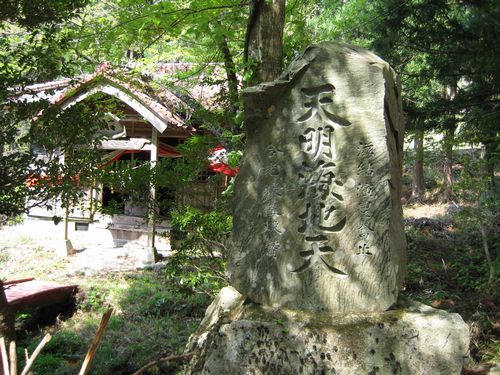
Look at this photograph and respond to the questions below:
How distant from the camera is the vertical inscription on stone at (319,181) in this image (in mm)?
3232

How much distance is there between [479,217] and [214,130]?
411 cm

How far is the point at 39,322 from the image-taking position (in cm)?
702

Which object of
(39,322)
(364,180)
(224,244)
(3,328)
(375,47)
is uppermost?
(375,47)

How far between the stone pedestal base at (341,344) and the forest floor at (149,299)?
1.88 m

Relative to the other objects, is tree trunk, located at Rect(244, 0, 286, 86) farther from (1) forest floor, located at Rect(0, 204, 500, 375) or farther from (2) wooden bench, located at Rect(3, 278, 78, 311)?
(2) wooden bench, located at Rect(3, 278, 78, 311)

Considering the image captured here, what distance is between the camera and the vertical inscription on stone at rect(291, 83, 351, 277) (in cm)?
323

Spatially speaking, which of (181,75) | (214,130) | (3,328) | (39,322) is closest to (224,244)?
(214,130)

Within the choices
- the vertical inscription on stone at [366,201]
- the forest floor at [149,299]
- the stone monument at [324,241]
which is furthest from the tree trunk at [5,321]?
the vertical inscription on stone at [366,201]

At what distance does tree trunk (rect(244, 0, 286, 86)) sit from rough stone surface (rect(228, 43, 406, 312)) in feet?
5.75

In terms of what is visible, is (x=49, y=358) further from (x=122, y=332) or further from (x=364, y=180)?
(x=364, y=180)

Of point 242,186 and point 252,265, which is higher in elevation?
point 242,186

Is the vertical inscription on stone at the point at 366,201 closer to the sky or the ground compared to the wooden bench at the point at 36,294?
closer to the sky

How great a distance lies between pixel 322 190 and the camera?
128 inches

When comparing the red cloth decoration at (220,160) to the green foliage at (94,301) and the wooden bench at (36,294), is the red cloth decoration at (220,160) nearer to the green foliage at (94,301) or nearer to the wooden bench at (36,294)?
the wooden bench at (36,294)
